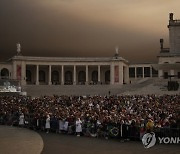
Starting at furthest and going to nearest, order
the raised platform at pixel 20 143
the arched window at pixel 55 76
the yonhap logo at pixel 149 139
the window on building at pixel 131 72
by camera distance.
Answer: the window on building at pixel 131 72, the arched window at pixel 55 76, the yonhap logo at pixel 149 139, the raised platform at pixel 20 143

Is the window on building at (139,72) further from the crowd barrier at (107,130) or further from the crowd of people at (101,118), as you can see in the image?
the crowd barrier at (107,130)

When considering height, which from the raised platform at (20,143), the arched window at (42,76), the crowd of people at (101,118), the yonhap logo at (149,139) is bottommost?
the raised platform at (20,143)

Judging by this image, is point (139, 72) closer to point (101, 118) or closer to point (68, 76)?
point (68, 76)

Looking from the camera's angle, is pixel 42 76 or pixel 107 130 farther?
pixel 42 76

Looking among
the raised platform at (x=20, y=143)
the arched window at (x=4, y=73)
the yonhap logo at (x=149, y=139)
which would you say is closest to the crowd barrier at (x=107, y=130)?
the yonhap logo at (x=149, y=139)

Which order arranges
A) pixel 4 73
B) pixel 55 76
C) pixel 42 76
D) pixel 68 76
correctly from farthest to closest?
pixel 68 76
pixel 55 76
pixel 42 76
pixel 4 73

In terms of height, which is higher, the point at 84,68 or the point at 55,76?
the point at 84,68

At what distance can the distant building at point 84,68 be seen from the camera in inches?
3022

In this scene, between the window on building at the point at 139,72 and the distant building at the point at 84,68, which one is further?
the window on building at the point at 139,72

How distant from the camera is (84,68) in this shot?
89000 mm

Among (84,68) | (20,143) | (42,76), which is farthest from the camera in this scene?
(84,68)

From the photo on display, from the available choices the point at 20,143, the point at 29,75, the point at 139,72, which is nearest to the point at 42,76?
the point at 29,75

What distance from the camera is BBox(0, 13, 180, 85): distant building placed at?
76750 millimetres

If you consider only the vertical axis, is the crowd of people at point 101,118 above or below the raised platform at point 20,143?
above
